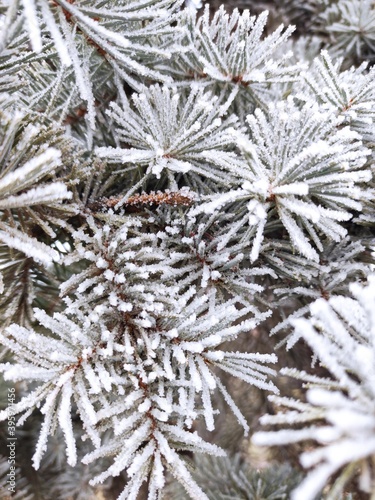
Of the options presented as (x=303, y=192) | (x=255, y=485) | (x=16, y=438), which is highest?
(x=16, y=438)

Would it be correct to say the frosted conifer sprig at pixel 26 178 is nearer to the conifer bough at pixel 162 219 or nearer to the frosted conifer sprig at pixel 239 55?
the conifer bough at pixel 162 219

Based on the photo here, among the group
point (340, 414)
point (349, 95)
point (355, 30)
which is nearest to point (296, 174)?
point (349, 95)

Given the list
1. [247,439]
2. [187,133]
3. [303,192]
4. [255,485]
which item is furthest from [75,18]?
[247,439]

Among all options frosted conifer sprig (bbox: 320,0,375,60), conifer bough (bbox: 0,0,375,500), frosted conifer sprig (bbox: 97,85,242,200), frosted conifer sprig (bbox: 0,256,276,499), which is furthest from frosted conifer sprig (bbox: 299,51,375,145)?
frosted conifer sprig (bbox: 320,0,375,60)

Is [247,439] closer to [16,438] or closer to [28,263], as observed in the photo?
[16,438]

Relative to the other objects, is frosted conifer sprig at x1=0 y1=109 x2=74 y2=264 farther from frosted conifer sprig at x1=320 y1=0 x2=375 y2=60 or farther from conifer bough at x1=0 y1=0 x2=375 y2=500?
frosted conifer sprig at x1=320 y1=0 x2=375 y2=60

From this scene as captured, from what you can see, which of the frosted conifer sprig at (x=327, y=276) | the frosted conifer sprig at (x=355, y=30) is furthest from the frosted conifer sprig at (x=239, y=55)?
the frosted conifer sprig at (x=355, y=30)

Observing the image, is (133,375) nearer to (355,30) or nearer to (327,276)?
(327,276)

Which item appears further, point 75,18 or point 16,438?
point 16,438

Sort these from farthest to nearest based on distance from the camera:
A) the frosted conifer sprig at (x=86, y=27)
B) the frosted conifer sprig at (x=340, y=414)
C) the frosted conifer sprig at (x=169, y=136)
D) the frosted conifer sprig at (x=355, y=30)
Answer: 1. the frosted conifer sprig at (x=355, y=30)
2. the frosted conifer sprig at (x=169, y=136)
3. the frosted conifer sprig at (x=86, y=27)
4. the frosted conifer sprig at (x=340, y=414)
